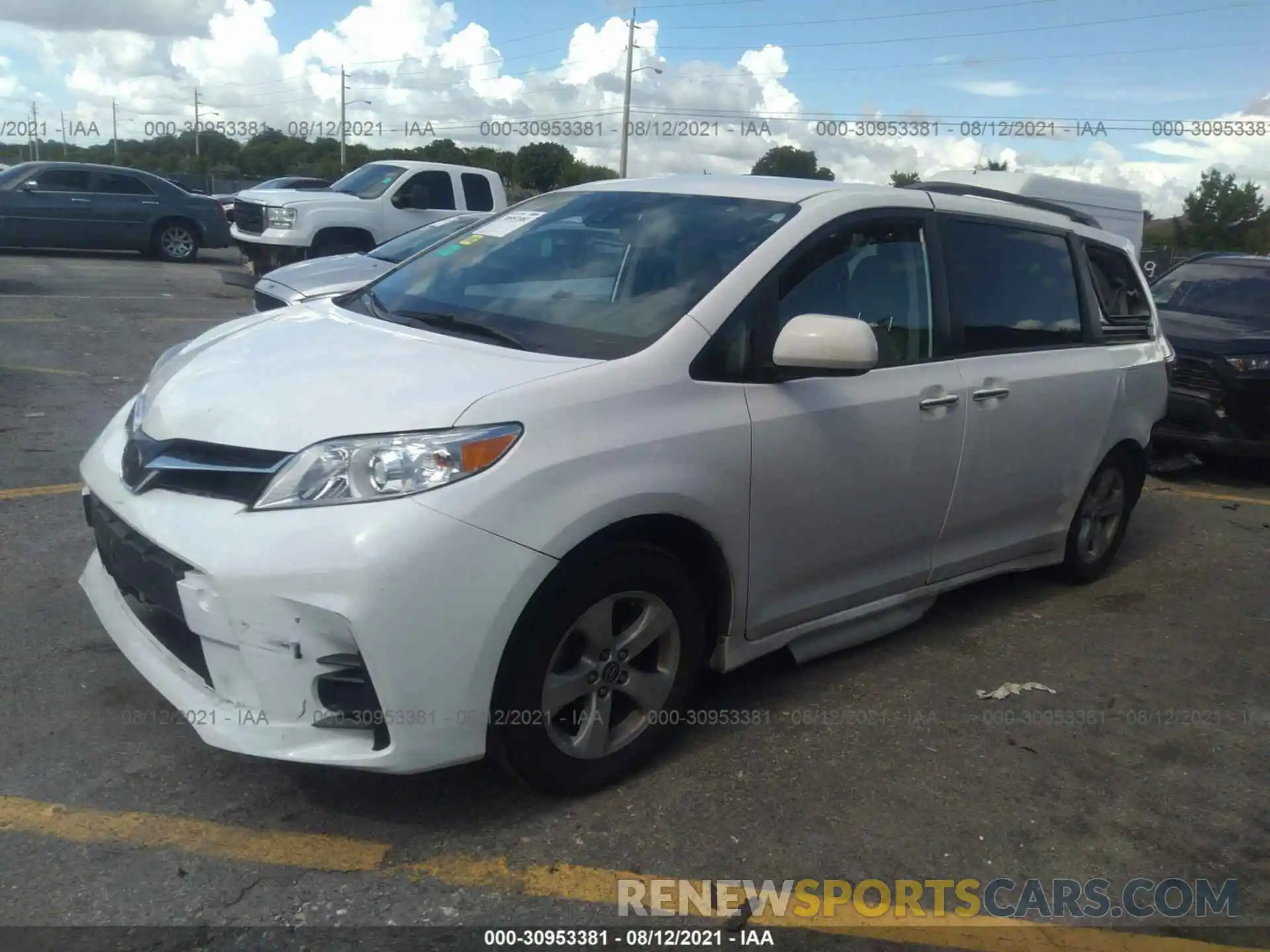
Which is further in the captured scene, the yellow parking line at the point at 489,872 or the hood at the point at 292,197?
the hood at the point at 292,197

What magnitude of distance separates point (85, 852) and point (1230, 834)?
3.25 meters

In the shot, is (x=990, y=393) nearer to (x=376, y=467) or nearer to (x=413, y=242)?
(x=376, y=467)

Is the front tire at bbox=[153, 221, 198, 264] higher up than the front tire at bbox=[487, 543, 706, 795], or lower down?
higher up

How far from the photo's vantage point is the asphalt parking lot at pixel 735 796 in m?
2.80

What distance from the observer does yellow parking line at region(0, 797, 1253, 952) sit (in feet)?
9.28

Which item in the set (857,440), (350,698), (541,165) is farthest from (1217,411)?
(541,165)

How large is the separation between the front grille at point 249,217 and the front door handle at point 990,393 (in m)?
11.4

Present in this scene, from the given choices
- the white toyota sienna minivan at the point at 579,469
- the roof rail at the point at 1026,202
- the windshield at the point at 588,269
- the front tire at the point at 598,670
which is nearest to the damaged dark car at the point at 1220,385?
the roof rail at the point at 1026,202

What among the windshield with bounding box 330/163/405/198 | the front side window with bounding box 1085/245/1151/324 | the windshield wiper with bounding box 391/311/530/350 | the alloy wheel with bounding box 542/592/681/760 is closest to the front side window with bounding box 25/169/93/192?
the windshield with bounding box 330/163/405/198

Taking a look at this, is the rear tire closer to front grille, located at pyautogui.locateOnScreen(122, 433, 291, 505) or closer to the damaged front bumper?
the damaged front bumper

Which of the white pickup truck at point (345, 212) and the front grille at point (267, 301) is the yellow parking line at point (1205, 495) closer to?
the front grille at point (267, 301)

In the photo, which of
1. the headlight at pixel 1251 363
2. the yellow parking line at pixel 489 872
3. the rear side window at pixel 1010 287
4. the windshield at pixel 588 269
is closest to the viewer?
the yellow parking line at pixel 489 872

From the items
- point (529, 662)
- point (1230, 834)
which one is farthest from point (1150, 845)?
point (529, 662)

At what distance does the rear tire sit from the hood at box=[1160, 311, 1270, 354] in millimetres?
2638
